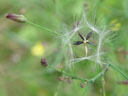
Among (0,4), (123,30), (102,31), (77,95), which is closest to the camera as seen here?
(102,31)

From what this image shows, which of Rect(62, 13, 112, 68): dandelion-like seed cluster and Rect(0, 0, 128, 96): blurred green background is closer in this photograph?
Rect(62, 13, 112, 68): dandelion-like seed cluster

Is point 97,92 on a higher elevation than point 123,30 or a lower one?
lower

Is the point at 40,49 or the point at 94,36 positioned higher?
the point at 40,49

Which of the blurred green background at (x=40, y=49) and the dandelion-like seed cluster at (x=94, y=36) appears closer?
the dandelion-like seed cluster at (x=94, y=36)

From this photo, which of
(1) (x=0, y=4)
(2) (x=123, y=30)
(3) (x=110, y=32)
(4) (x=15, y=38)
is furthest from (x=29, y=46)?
(3) (x=110, y=32)

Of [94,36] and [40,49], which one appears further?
[40,49]

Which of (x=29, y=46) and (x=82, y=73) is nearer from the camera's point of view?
(x=82, y=73)

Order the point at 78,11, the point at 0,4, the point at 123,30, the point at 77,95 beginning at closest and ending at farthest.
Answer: the point at 77,95 → the point at 123,30 → the point at 78,11 → the point at 0,4

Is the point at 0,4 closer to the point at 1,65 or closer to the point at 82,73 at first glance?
the point at 1,65
